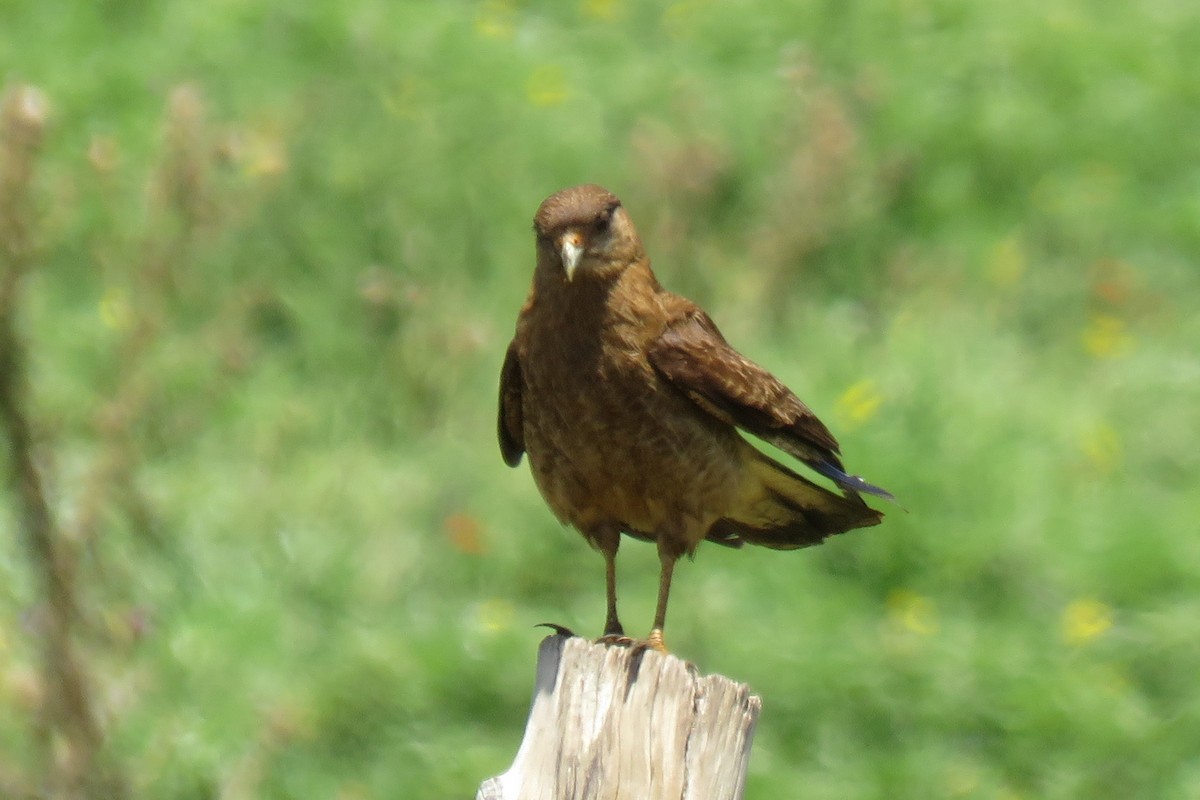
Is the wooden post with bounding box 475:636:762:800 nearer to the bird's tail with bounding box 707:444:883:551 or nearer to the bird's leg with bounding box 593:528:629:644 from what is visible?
the bird's leg with bounding box 593:528:629:644

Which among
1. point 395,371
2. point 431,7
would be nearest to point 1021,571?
point 395,371

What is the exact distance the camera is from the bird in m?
4.22

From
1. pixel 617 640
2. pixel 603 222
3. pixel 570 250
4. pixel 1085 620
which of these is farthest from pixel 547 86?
pixel 617 640

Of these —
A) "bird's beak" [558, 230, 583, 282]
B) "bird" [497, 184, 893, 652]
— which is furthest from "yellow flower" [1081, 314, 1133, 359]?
"bird's beak" [558, 230, 583, 282]

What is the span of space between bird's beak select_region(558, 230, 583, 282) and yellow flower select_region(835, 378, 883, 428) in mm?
2674

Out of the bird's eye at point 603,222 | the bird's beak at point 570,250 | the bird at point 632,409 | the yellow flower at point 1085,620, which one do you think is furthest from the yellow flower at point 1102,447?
the bird's beak at point 570,250

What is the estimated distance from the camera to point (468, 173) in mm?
8523

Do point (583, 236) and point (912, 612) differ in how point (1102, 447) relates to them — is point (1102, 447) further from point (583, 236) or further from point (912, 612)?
point (583, 236)

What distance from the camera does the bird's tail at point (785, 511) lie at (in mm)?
4438

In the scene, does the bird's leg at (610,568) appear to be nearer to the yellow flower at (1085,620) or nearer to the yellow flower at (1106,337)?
the yellow flower at (1085,620)

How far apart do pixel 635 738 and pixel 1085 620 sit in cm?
336

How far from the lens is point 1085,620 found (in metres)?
6.21

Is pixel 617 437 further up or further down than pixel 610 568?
further up

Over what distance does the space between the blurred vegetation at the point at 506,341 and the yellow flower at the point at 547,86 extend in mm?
26
